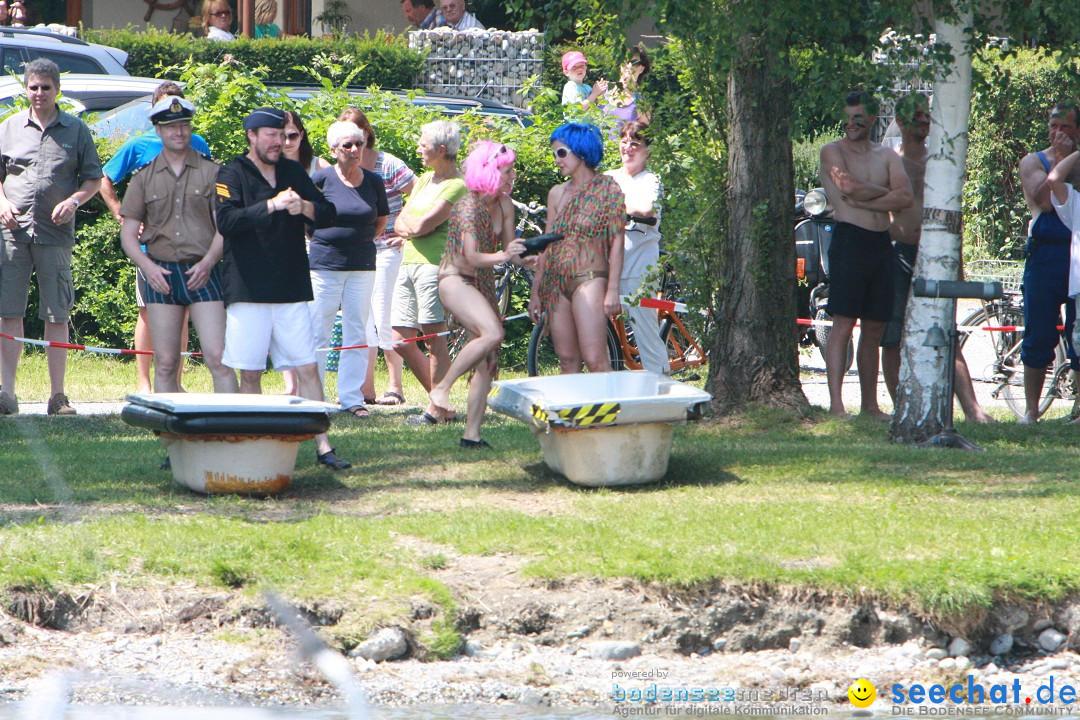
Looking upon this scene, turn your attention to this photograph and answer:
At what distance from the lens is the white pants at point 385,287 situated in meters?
10.1

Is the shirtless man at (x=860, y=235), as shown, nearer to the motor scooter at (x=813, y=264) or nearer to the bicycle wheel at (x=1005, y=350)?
the bicycle wheel at (x=1005, y=350)

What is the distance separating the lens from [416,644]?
522cm

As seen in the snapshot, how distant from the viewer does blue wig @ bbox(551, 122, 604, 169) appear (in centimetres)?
809

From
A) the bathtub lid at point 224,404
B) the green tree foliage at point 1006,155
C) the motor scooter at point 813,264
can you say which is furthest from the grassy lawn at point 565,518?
the green tree foliage at point 1006,155

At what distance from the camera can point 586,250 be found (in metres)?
8.12

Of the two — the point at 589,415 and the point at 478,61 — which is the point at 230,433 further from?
the point at 478,61

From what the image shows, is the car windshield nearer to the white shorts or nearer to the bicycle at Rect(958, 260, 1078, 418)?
the white shorts

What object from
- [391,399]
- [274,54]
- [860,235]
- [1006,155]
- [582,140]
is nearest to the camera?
[582,140]

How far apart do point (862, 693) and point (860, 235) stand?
14.6ft

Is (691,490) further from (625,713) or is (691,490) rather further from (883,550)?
(625,713)

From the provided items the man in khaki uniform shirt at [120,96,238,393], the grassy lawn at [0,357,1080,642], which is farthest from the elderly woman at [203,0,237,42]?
the man in khaki uniform shirt at [120,96,238,393]

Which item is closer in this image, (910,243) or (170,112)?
(170,112)

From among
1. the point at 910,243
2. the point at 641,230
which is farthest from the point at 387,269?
the point at 910,243

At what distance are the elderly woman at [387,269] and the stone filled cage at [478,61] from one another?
9784mm
